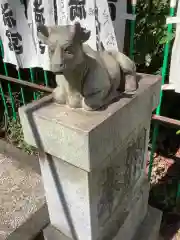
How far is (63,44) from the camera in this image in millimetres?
1047

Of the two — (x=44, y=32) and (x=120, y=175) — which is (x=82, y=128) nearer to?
(x=44, y=32)

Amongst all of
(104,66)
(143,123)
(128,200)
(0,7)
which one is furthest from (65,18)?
(128,200)

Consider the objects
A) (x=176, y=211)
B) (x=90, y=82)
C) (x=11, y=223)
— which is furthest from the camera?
(x=176, y=211)

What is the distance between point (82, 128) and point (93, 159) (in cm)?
17

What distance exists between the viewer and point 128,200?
1.95 metres

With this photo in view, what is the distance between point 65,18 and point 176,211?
2.14 m

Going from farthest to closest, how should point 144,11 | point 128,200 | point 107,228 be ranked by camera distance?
point 144,11 → point 128,200 → point 107,228

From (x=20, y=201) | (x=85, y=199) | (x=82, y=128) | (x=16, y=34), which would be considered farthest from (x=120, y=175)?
(x=16, y=34)

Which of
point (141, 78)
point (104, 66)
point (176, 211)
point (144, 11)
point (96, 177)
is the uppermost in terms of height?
point (144, 11)

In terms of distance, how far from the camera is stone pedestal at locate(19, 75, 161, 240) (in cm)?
124

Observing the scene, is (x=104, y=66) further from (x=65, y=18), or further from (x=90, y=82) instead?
(x=65, y=18)

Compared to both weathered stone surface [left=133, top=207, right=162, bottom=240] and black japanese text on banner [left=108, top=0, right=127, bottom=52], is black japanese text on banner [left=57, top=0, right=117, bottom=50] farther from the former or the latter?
weathered stone surface [left=133, top=207, right=162, bottom=240]

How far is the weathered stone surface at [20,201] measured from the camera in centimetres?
206

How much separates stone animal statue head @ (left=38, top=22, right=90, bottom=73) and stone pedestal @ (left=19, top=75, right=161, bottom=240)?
0.98ft
